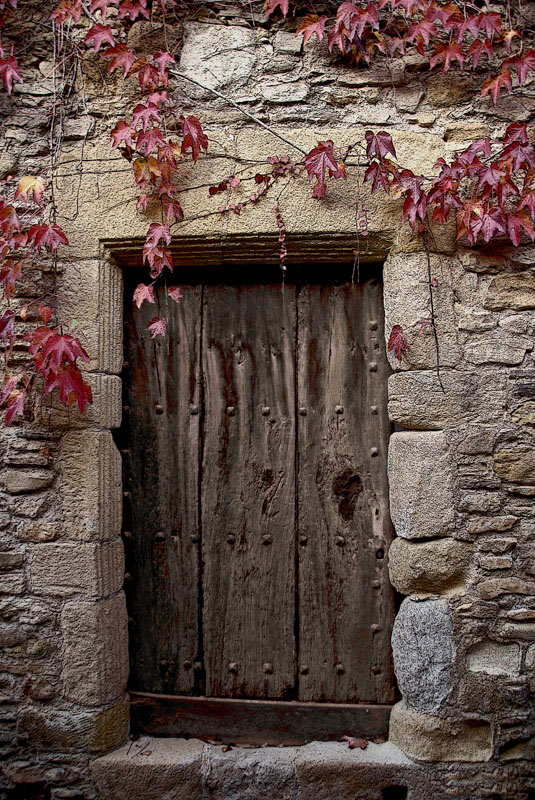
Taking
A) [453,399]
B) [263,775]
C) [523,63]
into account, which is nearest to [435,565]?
[453,399]

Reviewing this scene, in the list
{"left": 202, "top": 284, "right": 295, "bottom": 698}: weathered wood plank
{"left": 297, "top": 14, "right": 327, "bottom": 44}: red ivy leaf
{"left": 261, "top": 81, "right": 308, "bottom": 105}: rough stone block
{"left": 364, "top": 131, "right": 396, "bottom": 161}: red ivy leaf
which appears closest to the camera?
{"left": 364, "top": 131, "right": 396, "bottom": 161}: red ivy leaf

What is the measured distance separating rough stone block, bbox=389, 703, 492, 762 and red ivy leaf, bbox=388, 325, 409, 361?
4.21ft

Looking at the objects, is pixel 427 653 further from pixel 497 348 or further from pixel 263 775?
pixel 497 348

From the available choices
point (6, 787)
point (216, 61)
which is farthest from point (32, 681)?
point (216, 61)

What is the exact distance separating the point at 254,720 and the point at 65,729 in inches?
27.5

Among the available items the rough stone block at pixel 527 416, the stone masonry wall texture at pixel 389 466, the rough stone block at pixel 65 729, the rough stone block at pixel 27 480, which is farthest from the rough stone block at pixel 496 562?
the rough stone block at pixel 27 480

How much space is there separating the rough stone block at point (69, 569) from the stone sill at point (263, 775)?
64cm

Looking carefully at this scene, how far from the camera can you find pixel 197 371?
2.06 metres

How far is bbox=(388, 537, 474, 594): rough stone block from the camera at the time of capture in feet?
5.83

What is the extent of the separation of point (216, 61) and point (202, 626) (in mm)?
2196

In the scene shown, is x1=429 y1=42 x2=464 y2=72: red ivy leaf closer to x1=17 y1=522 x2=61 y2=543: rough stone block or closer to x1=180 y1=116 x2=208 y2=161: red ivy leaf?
x1=180 y1=116 x2=208 y2=161: red ivy leaf

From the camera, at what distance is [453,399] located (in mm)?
1817

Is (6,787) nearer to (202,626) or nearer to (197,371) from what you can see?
(202,626)

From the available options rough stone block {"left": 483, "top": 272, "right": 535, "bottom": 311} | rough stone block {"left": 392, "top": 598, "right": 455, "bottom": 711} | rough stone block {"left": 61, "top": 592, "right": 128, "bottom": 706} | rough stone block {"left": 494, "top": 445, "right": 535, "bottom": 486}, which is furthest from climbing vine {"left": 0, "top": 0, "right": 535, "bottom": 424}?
rough stone block {"left": 392, "top": 598, "right": 455, "bottom": 711}
